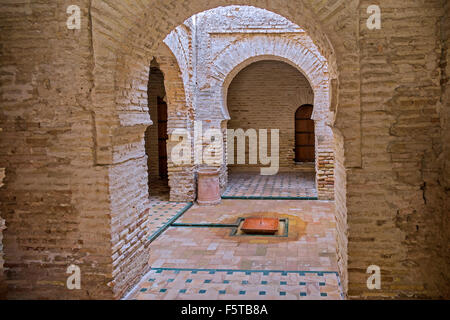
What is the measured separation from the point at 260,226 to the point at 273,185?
441 centimetres

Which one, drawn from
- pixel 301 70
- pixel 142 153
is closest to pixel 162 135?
pixel 301 70

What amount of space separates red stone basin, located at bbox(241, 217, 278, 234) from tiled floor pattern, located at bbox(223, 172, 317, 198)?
2499mm

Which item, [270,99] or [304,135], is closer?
[270,99]

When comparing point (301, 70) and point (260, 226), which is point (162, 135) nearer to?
point (301, 70)

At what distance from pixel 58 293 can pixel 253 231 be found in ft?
11.7

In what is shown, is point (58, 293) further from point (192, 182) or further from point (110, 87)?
point (192, 182)

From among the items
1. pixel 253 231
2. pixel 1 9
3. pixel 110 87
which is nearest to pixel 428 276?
pixel 253 231

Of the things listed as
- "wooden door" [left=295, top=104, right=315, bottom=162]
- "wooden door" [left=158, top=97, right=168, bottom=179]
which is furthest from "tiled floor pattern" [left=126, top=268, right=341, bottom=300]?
"wooden door" [left=295, top=104, right=315, bottom=162]

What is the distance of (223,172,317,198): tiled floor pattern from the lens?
Result: 10251 millimetres

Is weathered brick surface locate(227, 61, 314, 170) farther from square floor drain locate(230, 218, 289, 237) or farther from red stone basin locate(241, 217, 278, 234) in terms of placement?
red stone basin locate(241, 217, 278, 234)

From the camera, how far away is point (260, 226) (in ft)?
23.5

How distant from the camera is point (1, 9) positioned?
4164 mm

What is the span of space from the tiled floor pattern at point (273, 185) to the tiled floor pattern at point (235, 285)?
15.8 ft

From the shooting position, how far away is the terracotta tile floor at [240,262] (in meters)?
4.75
